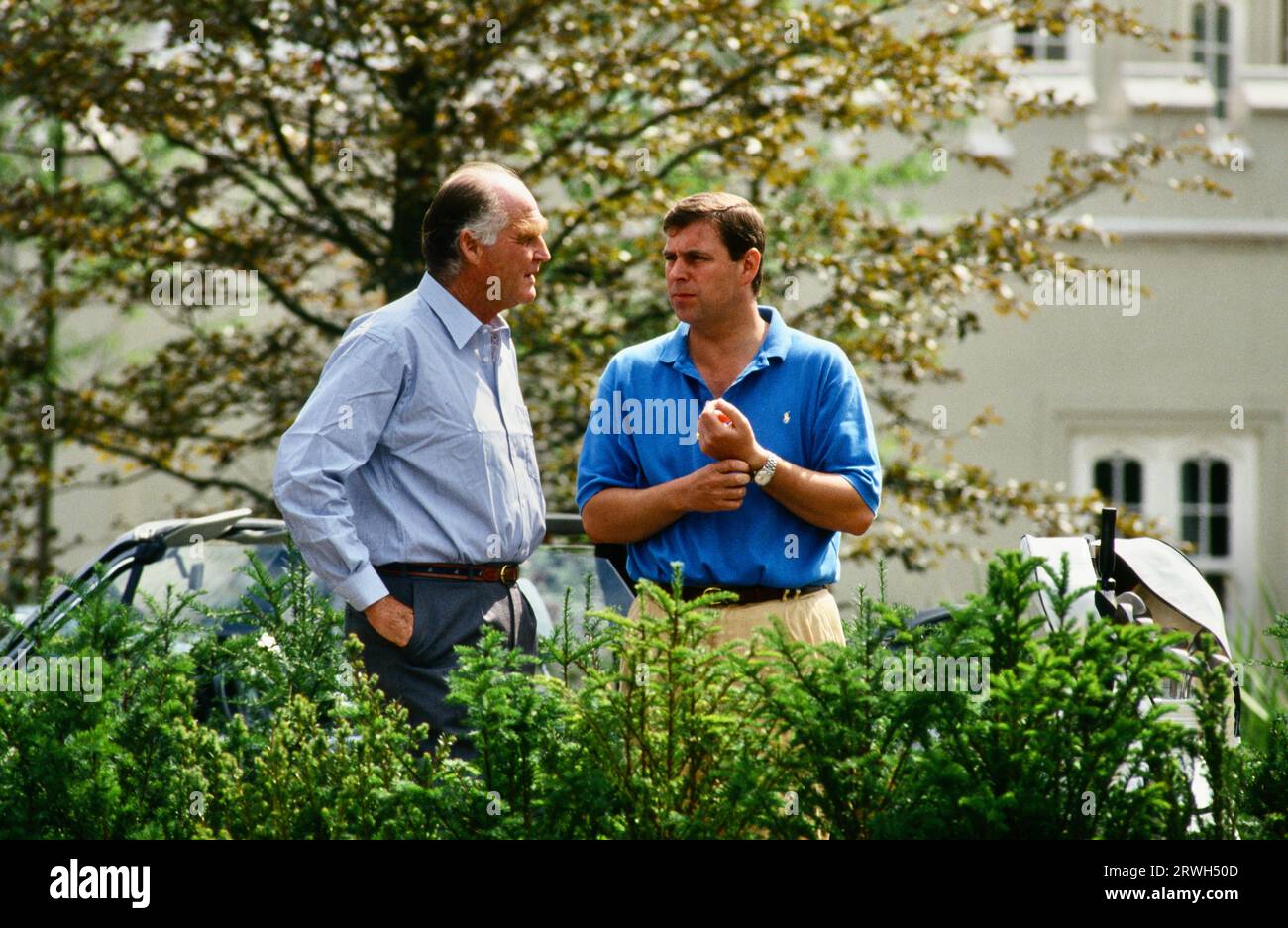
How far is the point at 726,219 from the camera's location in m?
3.60

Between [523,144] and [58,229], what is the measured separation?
2345 millimetres

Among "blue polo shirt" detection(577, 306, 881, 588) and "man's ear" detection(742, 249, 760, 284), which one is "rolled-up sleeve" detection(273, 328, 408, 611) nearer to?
"blue polo shirt" detection(577, 306, 881, 588)

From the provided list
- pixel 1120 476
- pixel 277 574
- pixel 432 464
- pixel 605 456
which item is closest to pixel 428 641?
pixel 432 464

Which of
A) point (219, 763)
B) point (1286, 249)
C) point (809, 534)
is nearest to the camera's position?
point (219, 763)

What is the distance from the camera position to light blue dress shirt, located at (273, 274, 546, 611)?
3443 millimetres

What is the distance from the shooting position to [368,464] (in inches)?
142

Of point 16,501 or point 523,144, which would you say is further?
point 16,501

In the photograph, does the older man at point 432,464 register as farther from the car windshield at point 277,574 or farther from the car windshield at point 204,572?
the car windshield at point 204,572

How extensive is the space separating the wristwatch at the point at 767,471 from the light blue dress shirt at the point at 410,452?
0.54 m

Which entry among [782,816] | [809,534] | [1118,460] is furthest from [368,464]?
[1118,460]

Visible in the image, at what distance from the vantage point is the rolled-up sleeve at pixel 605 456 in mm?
3648

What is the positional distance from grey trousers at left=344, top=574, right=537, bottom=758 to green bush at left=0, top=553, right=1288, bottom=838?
73 cm
